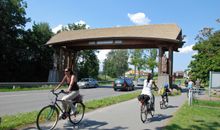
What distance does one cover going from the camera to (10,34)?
48.2 metres

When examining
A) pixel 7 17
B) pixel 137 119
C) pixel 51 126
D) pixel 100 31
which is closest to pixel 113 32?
pixel 100 31

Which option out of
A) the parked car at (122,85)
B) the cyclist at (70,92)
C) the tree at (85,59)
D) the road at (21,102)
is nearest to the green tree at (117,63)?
the tree at (85,59)

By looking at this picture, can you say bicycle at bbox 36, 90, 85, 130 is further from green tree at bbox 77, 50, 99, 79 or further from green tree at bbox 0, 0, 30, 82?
green tree at bbox 77, 50, 99, 79

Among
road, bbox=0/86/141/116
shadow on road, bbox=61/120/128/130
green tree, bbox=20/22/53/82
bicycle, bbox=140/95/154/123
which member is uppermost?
green tree, bbox=20/22/53/82

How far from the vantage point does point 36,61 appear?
174 feet

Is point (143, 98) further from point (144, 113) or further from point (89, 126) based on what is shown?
point (89, 126)

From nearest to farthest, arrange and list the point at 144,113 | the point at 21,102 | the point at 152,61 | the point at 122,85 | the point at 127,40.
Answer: the point at 144,113
the point at 21,102
the point at 122,85
the point at 127,40
the point at 152,61

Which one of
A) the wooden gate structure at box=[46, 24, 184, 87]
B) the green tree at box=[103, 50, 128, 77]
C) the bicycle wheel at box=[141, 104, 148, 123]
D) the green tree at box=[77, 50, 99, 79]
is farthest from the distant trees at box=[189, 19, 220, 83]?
the green tree at box=[103, 50, 128, 77]

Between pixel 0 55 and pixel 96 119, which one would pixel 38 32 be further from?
pixel 96 119

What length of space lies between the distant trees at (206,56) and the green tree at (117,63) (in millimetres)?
68173

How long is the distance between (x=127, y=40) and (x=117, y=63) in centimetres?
9600

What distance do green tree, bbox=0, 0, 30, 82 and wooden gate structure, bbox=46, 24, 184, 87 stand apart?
945 cm

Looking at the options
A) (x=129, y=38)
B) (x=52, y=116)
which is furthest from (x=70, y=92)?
(x=129, y=38)

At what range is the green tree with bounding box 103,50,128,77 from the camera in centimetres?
12850
